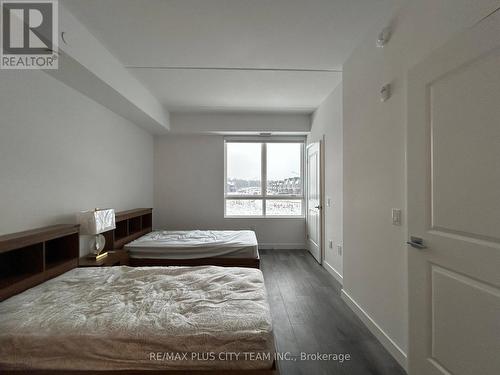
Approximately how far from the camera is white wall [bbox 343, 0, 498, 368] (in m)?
1.49

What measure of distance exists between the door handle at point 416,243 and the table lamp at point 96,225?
110 inches

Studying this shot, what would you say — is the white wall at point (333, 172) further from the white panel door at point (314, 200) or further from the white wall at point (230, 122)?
the white wall at point (230, 122)

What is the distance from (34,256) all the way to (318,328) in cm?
251

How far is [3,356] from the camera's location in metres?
1.22

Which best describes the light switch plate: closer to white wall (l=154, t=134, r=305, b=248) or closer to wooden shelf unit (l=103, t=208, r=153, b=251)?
wooden shelf unit (l=103, t=208, r=153, b=251)

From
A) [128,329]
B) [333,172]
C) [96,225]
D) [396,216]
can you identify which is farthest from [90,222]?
[333,172]

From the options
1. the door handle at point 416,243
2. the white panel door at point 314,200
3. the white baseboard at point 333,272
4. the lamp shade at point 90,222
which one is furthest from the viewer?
the white panel door at point 314,200

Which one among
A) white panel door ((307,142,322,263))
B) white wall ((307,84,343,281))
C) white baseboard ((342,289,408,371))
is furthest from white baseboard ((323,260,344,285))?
white baseboard ((342,289,408,371))

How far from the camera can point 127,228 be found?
138 inches

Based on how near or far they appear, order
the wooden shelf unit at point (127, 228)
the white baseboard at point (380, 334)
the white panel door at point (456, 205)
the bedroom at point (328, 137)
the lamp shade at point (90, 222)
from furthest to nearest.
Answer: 1. the wooden shelf unit at point (127, 228)
2. the lamp shade at point (90, 222)
3. the white baseboard at point (380, 334)
4. the bedroom at point (328, 137)
5. the white panel door at point (456, 205)

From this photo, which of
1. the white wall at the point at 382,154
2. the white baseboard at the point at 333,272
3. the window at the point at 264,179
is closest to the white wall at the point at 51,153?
the window at the point at 264,179

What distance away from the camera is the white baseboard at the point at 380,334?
1.71m

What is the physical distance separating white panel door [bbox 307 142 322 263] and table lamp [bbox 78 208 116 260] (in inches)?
123

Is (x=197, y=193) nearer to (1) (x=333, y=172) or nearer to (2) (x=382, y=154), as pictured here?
(1) (x=333, y=172)
